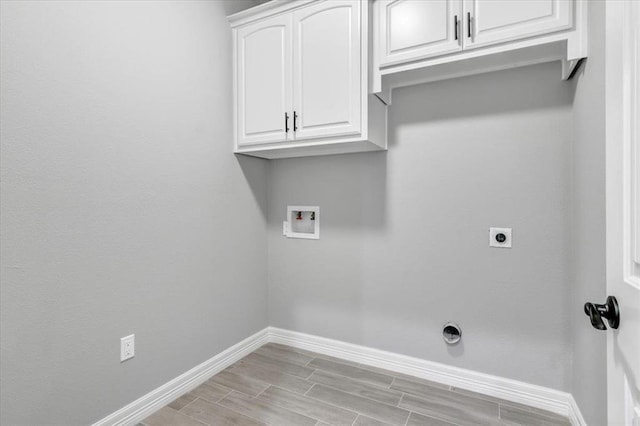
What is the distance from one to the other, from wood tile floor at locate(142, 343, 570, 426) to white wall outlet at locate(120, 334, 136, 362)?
0.38 meters

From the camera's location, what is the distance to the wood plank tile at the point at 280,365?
2.11 m

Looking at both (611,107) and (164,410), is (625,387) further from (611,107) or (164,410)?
(164,410)

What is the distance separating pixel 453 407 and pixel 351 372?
0.65m

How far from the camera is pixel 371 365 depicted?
2188 mm

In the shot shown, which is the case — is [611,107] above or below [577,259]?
above

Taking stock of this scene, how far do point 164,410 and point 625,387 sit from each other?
2.01m

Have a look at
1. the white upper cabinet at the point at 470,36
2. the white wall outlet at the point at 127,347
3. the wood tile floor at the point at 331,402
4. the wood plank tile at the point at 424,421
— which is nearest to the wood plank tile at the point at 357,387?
the wood tile floor at the point at 331,402

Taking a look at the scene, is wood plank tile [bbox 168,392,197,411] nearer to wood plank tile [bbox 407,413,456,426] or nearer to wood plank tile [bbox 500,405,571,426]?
wood plank tile [bbox 407,413,456,426]

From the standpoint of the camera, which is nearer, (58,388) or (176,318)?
(58,388)

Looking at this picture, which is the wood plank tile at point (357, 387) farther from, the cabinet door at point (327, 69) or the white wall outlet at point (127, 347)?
the cabinet door at point (327, 69)

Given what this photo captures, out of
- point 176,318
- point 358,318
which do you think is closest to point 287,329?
point 358,318

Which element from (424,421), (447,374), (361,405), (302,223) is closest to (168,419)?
(361,405)

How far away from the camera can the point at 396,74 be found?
1.85 metres

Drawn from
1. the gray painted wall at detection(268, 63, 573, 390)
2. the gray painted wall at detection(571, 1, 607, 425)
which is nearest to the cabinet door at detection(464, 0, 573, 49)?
the gray painted wall at detection(571, 1, 607, 425)
